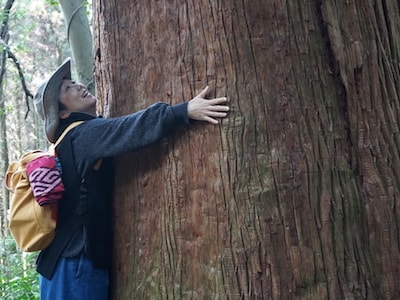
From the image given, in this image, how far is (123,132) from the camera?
8.22 feet

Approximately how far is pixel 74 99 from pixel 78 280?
105cm

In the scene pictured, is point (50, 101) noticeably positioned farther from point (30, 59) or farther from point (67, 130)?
point (30, 59)

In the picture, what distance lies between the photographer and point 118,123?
2.53 metres

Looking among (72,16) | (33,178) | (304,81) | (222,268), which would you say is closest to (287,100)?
(304,81)

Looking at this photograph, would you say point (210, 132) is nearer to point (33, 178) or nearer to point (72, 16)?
point (33, 178)

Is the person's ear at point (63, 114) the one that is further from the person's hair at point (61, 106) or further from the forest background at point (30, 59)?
the forest background at point (30, 59)

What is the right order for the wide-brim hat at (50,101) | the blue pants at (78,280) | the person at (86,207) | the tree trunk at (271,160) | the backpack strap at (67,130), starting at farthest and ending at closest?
the wide-brim hat at (50,101), the backpack strap at (67,130), the blue pants at (78,280), the person at (86,207), the tree trunk at (271,160)

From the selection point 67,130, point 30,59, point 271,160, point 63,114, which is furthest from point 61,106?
point 30,59

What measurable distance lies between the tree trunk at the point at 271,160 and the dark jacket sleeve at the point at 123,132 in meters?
0.10

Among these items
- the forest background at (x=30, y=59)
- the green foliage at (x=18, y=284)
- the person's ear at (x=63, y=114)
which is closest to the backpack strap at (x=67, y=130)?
the person's ear at (x=63, y=114)

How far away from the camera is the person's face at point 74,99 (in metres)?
3.02

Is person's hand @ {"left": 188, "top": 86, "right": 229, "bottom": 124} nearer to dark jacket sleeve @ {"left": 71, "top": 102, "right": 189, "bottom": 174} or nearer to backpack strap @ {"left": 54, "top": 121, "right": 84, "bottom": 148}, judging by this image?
dark jacket sleeve @ {"left": 71, "top": 102, "right": 189, "bottom": 174}

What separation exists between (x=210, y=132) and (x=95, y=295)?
1047mm

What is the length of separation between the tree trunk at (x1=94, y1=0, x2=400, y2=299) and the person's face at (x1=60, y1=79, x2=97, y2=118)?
23.2 inches
